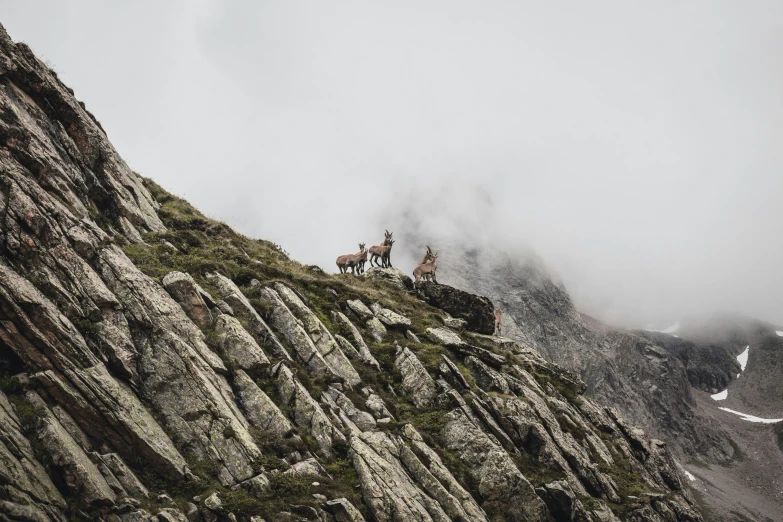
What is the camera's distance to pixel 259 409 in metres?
21.2

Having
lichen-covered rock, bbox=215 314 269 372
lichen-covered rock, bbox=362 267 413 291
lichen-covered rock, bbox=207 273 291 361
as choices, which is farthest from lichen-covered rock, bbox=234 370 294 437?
lichen-covered rock, bbox=362 267 413 291

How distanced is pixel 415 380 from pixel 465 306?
18.6m

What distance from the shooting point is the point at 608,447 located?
117ft

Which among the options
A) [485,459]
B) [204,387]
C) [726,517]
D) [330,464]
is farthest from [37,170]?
[726,517]

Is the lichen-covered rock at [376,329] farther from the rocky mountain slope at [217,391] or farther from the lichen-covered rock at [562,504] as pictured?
the lichen-covered rock at [562,504]

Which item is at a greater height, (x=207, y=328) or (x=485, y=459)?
(x=207, y=328)

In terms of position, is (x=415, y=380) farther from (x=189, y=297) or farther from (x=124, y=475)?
(x=124, y=475)

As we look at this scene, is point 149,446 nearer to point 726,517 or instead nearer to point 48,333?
point 48,333

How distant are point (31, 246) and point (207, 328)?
7495 mm

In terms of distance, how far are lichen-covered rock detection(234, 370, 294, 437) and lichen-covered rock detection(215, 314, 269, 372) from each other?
727mm

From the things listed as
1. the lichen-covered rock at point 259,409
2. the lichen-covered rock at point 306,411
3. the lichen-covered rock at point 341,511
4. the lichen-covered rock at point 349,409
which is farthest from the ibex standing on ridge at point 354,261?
the lichen-covered rock at point 341,511

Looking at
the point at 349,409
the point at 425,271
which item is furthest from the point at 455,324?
the point at 349,409

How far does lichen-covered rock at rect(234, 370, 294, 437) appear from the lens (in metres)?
20.7

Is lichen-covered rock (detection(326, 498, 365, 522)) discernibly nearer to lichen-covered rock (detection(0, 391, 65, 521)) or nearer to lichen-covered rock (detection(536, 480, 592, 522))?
lichen-covered rock (detection(0, 391, 65, 521))
